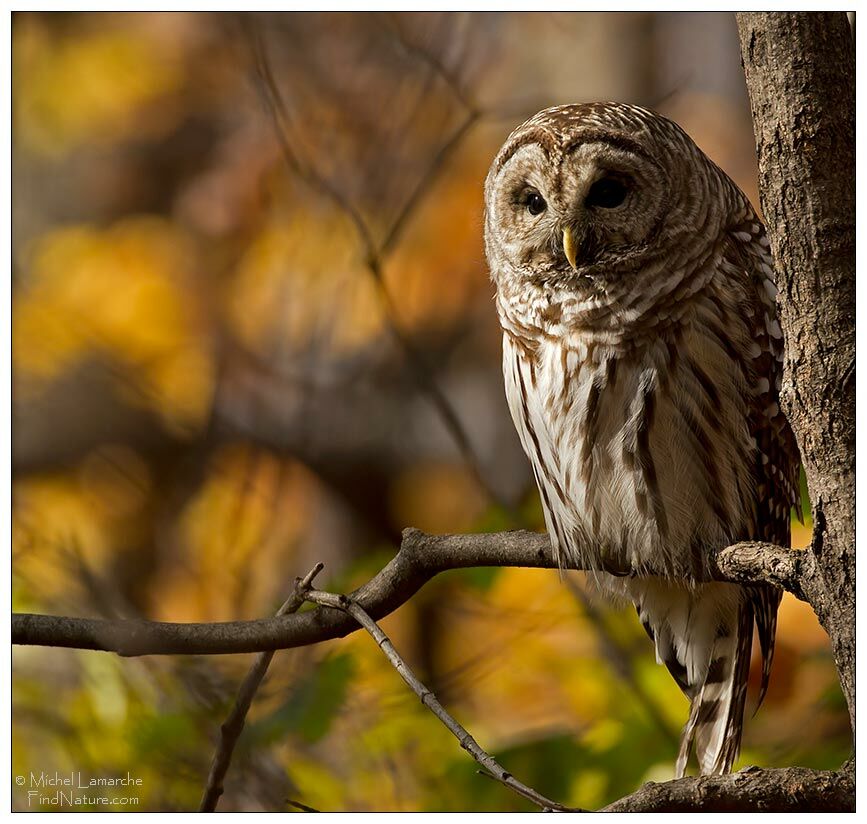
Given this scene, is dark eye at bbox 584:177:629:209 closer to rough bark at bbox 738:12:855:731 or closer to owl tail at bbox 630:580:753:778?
rough bark at bbox 738:12:855:731

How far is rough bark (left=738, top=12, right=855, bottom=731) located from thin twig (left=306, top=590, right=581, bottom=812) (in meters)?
0.42

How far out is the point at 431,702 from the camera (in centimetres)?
137

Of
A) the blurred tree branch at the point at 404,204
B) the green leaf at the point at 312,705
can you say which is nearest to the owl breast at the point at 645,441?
the green leaf at the point at 312,705

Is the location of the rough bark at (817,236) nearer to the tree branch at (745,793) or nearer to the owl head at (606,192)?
the tree branch at (745,793)

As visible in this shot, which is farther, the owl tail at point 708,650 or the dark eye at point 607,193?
the owl tail at point 708,650

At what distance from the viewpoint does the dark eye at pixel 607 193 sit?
5.80 ft

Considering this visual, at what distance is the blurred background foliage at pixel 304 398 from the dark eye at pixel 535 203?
0.91ft

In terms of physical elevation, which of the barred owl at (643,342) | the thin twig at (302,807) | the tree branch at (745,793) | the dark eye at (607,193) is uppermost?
the dark eye at (607,193)

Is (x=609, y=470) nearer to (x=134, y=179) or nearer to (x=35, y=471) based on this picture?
(x=35, y=471)

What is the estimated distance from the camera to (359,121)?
10.1ft

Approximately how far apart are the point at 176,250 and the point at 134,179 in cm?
30

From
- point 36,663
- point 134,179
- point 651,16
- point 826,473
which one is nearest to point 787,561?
point 826,473

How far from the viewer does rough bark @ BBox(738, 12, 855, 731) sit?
1237 mm

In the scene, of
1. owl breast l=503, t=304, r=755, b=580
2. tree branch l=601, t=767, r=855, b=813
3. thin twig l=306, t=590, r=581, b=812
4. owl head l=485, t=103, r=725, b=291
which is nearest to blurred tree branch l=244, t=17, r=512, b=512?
owl breast l=503, t=304, r=755, b=580
